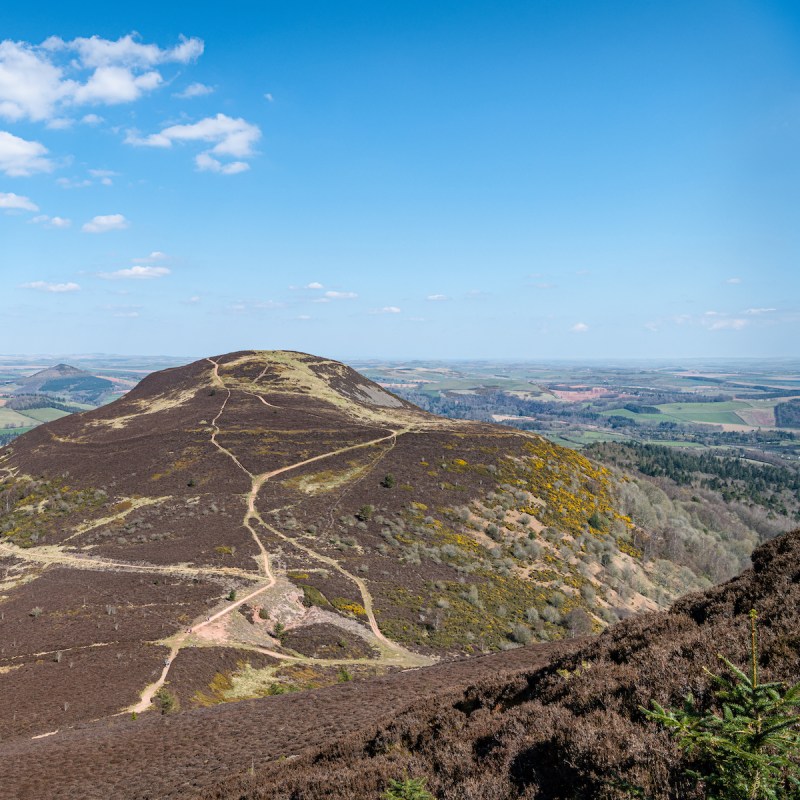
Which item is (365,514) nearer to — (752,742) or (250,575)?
(250,575)

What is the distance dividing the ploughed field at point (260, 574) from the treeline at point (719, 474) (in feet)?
235

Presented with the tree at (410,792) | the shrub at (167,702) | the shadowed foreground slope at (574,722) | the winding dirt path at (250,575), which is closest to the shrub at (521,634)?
the winding dirt path at (250,575)

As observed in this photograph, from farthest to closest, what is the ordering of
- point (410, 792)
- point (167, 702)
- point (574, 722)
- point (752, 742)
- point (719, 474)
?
point (719, 474) → point (167, 702) → point (574, 722) → point (410, 792) → point (752, 742)

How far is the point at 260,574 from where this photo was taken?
4341 centimetres

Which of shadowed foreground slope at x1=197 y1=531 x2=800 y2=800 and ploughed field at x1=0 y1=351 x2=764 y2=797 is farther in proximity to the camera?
ploughed field at x1=0 y1=351 x2=764 y2=797

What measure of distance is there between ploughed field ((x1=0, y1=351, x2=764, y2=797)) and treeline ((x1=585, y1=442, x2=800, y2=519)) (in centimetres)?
7173

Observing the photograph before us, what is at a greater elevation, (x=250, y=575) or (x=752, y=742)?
(x=752, y=742)

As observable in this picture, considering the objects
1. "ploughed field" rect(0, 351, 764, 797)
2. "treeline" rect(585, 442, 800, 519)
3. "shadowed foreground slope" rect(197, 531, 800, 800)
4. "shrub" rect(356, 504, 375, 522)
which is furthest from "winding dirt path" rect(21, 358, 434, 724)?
"treeline" rect(585, 442, 800, 519)

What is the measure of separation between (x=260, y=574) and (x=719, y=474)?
185044 mm

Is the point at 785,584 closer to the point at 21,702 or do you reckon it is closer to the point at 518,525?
the point at 21,702

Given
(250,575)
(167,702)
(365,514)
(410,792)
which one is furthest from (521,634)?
(410,792)

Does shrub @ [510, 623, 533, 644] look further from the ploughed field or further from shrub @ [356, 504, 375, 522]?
shrub @ [356, 504, 375, 522]

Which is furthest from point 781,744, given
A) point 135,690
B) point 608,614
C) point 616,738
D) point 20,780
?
point 608,614

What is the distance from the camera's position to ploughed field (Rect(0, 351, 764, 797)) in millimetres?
23055
